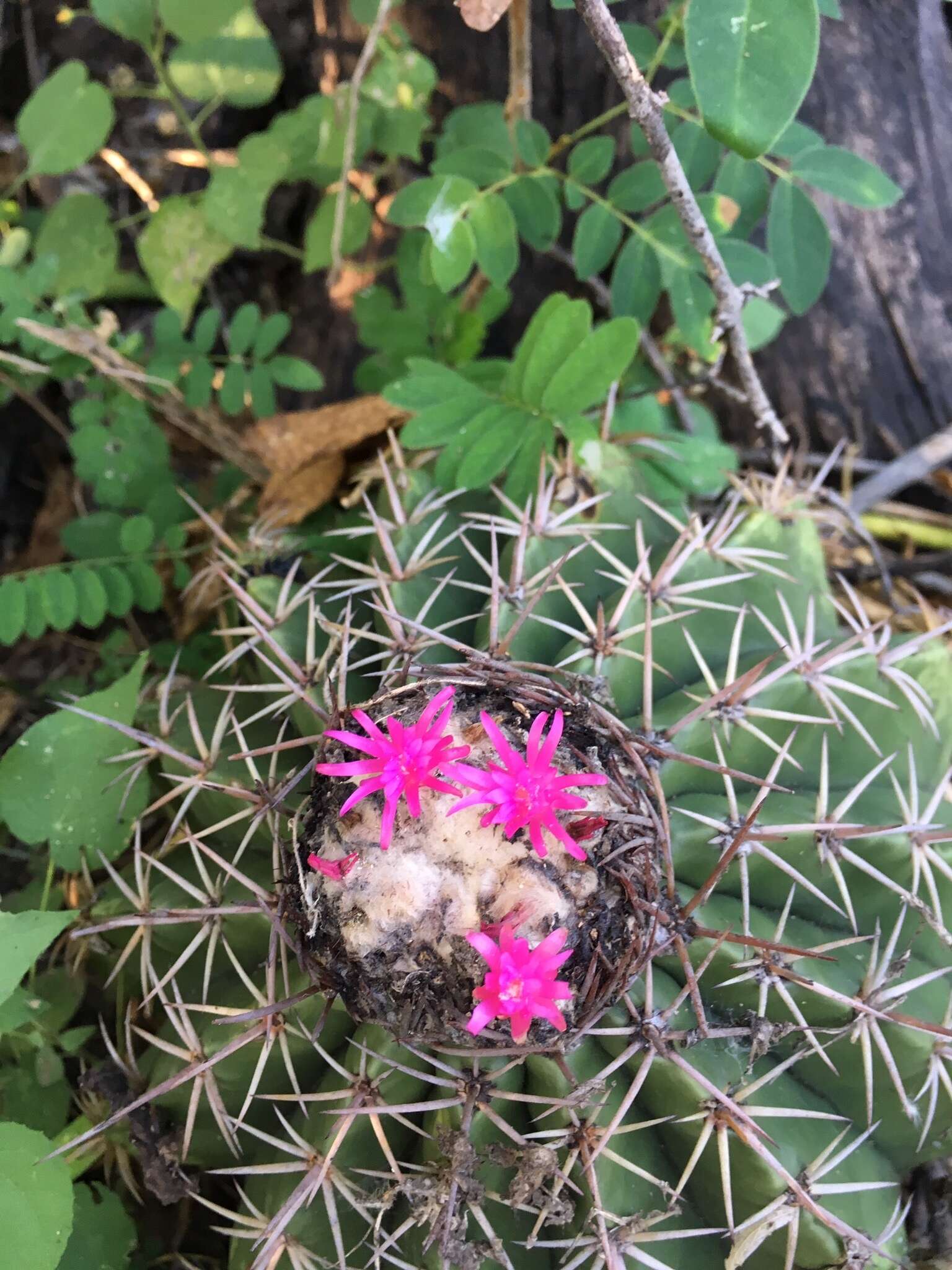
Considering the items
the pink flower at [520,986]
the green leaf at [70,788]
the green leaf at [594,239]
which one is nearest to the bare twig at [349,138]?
the green leaf at [594,239]

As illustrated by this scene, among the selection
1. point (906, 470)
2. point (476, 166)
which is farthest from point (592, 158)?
point (906, 470)

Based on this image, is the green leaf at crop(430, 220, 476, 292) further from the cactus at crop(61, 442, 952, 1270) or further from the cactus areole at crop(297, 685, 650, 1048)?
the cactus areole at crop(297, 685, 650, 1048)

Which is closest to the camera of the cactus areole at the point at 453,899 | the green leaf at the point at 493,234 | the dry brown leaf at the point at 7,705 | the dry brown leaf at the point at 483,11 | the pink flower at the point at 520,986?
the pink flower at the point at 520,986

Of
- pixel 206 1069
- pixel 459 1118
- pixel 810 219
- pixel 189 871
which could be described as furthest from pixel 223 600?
pixel 810 219

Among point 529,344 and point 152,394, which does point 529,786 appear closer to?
point 529,344

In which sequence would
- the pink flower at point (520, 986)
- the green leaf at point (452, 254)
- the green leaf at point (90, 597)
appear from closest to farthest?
the pink flower at point (520, 986) < the green leaf at point (452, 254) < the green leaf at point (90, 597)

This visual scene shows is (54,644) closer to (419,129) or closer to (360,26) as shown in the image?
(419,129)

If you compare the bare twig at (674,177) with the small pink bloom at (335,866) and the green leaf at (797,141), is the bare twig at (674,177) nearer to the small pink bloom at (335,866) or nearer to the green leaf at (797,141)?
the green leaf at (797,141)

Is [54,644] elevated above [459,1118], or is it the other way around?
[459,1118]
